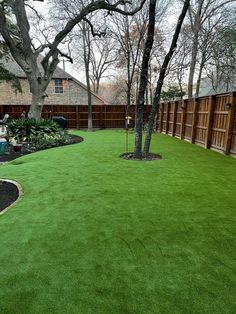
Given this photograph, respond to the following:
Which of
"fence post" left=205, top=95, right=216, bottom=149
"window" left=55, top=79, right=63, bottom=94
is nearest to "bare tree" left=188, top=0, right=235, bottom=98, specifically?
"fence post" left=205, top=95, right=216, bottom=149

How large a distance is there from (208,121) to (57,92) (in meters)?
16.3

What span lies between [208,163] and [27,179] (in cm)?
437

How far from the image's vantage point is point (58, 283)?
6.26 feet

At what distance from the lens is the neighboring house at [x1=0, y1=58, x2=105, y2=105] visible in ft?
Result: 66.9

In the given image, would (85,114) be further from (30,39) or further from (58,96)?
(30,39)

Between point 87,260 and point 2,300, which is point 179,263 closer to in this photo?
point 87,260

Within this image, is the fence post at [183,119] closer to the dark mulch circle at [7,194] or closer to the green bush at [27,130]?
the green bush at [27,130]

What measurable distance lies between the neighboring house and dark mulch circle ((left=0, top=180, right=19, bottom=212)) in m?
17.7

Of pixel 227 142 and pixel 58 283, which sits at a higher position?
pixel 227 142

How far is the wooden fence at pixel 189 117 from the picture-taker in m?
7.44

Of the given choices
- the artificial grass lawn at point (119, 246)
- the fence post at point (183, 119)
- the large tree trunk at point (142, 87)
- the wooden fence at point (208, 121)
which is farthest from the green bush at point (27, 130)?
the wooden fence at point (208, 121)

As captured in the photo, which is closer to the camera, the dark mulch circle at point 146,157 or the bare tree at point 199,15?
the dark mulch circle at point 146,157

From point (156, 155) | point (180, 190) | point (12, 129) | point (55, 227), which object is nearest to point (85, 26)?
point (12, 129)

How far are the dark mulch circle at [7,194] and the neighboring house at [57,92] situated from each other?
17679 mm
